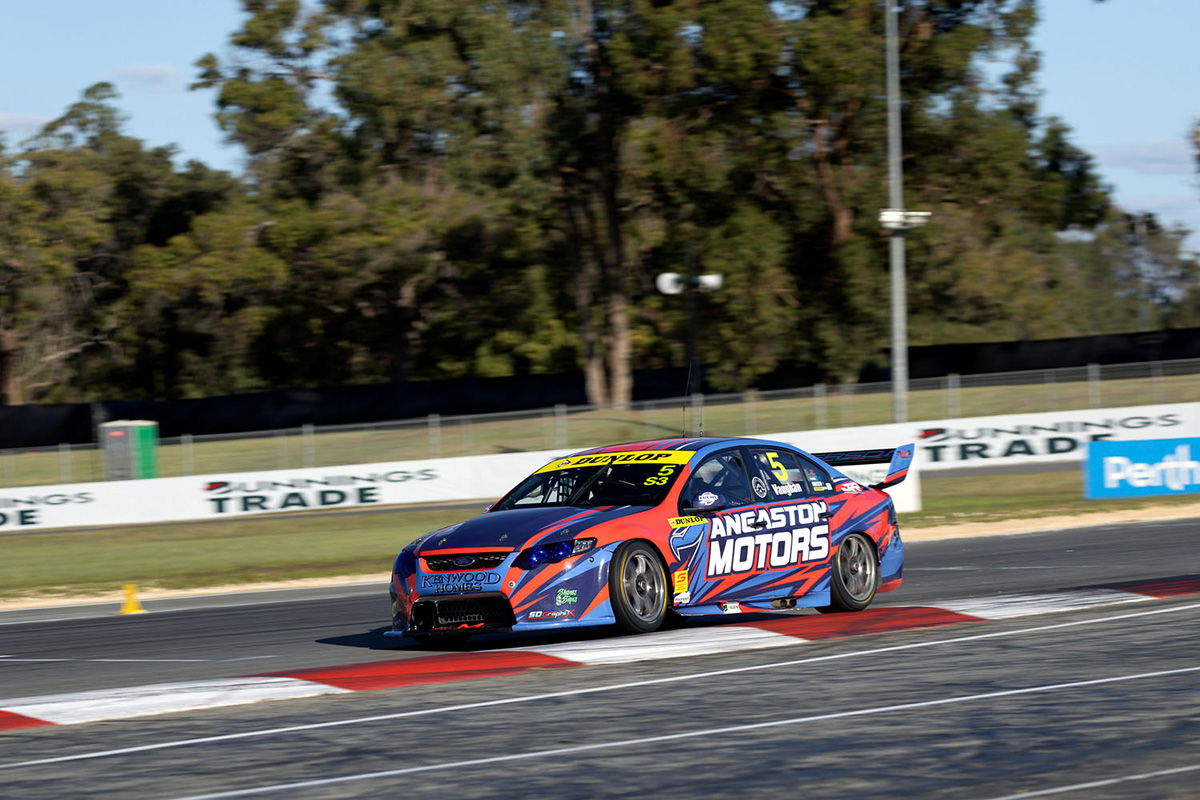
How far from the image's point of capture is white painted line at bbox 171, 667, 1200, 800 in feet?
19.6

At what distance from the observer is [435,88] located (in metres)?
53.0

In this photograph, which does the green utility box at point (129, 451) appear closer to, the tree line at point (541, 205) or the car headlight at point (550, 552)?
the tree line at point (541, 205)

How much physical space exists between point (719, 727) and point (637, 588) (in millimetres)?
3545

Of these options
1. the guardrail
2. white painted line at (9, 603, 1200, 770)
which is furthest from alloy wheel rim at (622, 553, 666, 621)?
the guardrail

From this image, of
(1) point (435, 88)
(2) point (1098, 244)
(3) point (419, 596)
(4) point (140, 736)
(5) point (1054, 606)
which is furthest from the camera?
(2) point (1098, 244)

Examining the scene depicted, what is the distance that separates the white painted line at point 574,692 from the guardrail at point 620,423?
1012 inches

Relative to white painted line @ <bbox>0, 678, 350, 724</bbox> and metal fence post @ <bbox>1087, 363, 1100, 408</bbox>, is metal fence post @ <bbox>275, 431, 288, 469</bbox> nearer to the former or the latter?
metal fence post @ <bbox>1087, 363, 1100, 408</bbox>

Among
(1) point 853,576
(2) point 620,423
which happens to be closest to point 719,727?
(1) point 853,576

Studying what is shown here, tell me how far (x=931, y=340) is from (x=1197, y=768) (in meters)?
59.0

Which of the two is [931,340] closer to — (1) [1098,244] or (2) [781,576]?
(2) [781,576]

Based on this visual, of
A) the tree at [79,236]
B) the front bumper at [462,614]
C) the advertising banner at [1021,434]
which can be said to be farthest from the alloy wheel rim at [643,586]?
the tree at [79,236]

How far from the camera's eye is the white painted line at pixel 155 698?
8.24 m

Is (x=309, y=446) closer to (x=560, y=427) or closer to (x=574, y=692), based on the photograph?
(x=560, y=427)

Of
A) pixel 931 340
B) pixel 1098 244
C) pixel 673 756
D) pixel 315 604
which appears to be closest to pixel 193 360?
pixel 931 340
